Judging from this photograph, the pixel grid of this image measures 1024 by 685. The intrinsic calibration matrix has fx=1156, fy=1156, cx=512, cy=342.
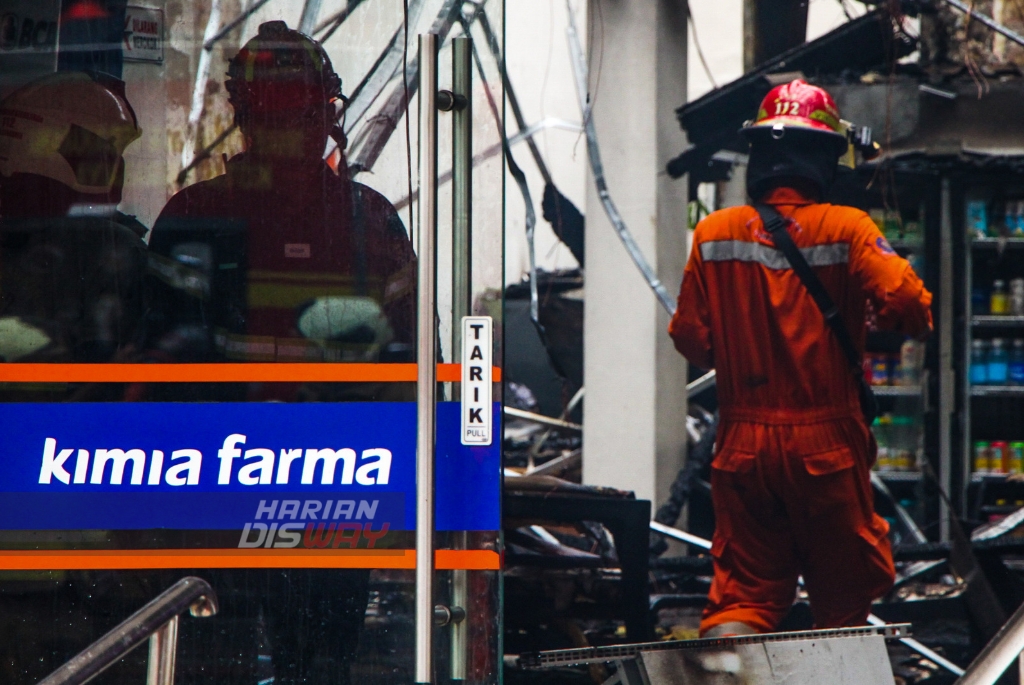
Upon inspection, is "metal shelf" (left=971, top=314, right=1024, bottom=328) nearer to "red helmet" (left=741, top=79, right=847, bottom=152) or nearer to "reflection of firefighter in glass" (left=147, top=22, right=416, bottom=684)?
"red helmet" (left=741, top=79, right=847, bottom=152)

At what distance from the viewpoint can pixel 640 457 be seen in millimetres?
6117

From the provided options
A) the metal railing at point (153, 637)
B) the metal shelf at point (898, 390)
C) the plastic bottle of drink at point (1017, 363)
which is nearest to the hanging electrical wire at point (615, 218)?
the metal shelf at point (898, 390)

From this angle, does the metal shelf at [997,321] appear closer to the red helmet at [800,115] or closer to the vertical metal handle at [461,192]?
the red helmet at [800,115]

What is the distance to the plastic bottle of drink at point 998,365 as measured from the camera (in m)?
6.93

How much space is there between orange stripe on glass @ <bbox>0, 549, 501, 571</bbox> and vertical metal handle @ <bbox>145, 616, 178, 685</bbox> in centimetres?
27

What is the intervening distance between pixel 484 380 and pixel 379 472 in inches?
12.1

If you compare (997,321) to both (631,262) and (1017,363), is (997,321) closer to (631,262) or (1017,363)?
(1017,363)

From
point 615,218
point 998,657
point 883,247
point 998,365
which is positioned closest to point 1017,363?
point 998,365

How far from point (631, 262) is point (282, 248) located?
382cm

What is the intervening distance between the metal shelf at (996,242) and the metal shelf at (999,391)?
842mm

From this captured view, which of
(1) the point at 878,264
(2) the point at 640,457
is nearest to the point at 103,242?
(1) the point at 878,264

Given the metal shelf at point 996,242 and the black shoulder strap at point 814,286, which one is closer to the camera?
the black shoulder strap at point 814,286

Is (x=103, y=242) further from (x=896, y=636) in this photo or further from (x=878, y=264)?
(x=878, y=264)

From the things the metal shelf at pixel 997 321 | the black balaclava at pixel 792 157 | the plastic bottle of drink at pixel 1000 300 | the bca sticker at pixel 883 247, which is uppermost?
the black balaclava at pixel 792 157
